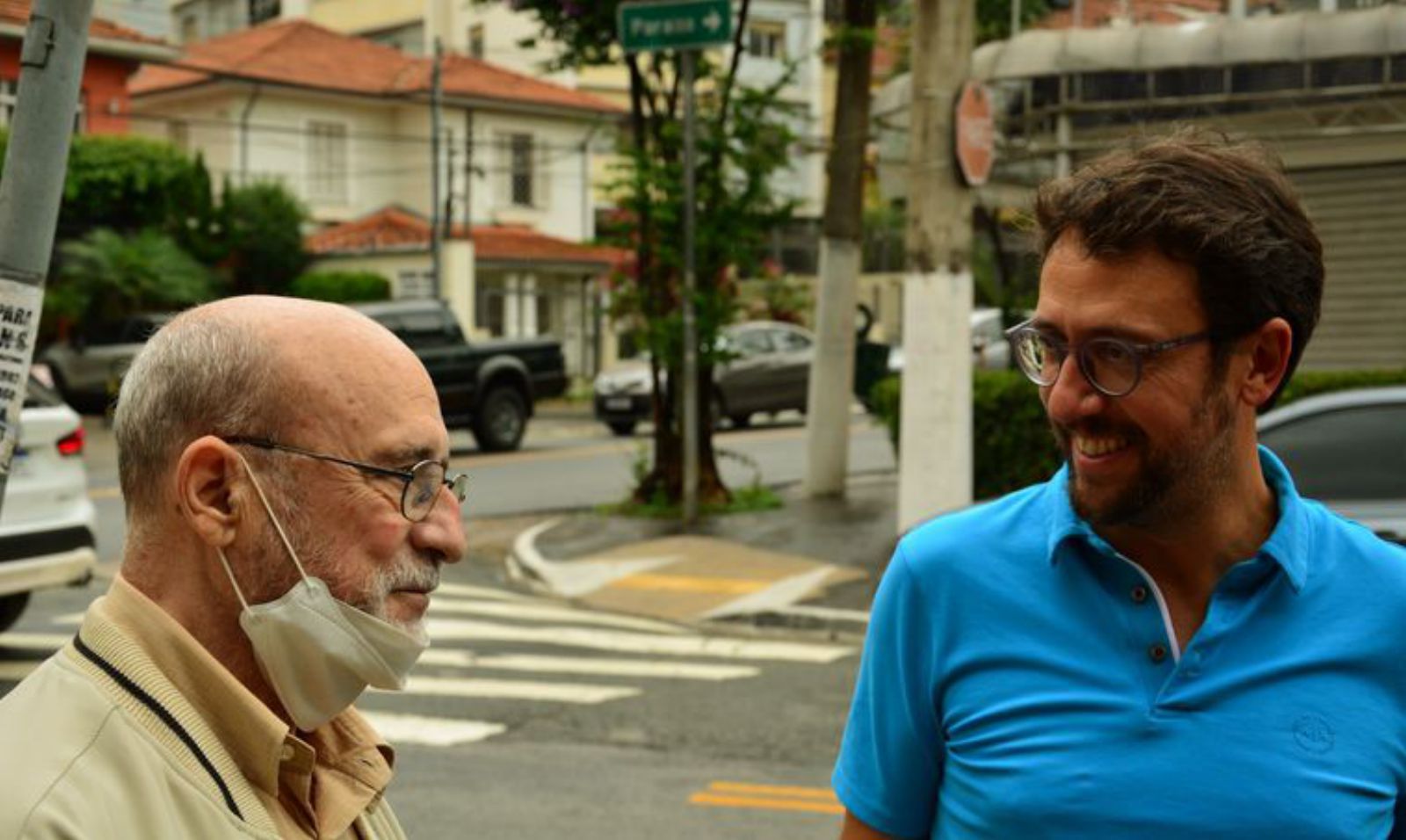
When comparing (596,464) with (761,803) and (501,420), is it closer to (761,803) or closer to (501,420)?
(501,420)

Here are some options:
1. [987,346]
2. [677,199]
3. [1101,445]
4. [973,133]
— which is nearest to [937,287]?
[973,133]

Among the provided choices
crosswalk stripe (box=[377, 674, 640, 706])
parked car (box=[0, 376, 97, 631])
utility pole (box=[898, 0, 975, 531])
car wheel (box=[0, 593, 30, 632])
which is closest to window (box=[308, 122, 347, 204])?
utility pole (box=[898, 0, 975, 531])

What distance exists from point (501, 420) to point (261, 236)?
50.0 feet

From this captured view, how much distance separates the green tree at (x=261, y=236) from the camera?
40188 mm

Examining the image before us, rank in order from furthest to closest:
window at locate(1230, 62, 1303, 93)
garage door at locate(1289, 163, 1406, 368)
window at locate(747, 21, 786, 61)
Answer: window at locate(747, 21, 786, 61)
garage door at locate(1289, 163, 1406, 368)
window at locate(1230, 62, 1303, 93)

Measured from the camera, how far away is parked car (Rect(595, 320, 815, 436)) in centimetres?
2973

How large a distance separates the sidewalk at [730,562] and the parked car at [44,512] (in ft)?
13.7

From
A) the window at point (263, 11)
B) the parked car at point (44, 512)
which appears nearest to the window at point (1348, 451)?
the parked car at point (44, 512)

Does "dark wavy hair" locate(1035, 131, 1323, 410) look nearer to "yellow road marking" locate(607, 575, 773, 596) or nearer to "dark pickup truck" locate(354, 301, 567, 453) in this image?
"yellow road marking" locate(607, 575, 773, 596)

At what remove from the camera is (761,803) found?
784cm

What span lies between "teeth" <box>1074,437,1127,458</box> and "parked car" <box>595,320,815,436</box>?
1036 inches

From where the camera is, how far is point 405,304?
26.4 m

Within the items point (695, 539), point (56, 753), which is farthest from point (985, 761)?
point (695, 539)

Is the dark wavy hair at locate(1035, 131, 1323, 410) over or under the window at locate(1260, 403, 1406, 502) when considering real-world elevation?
over
